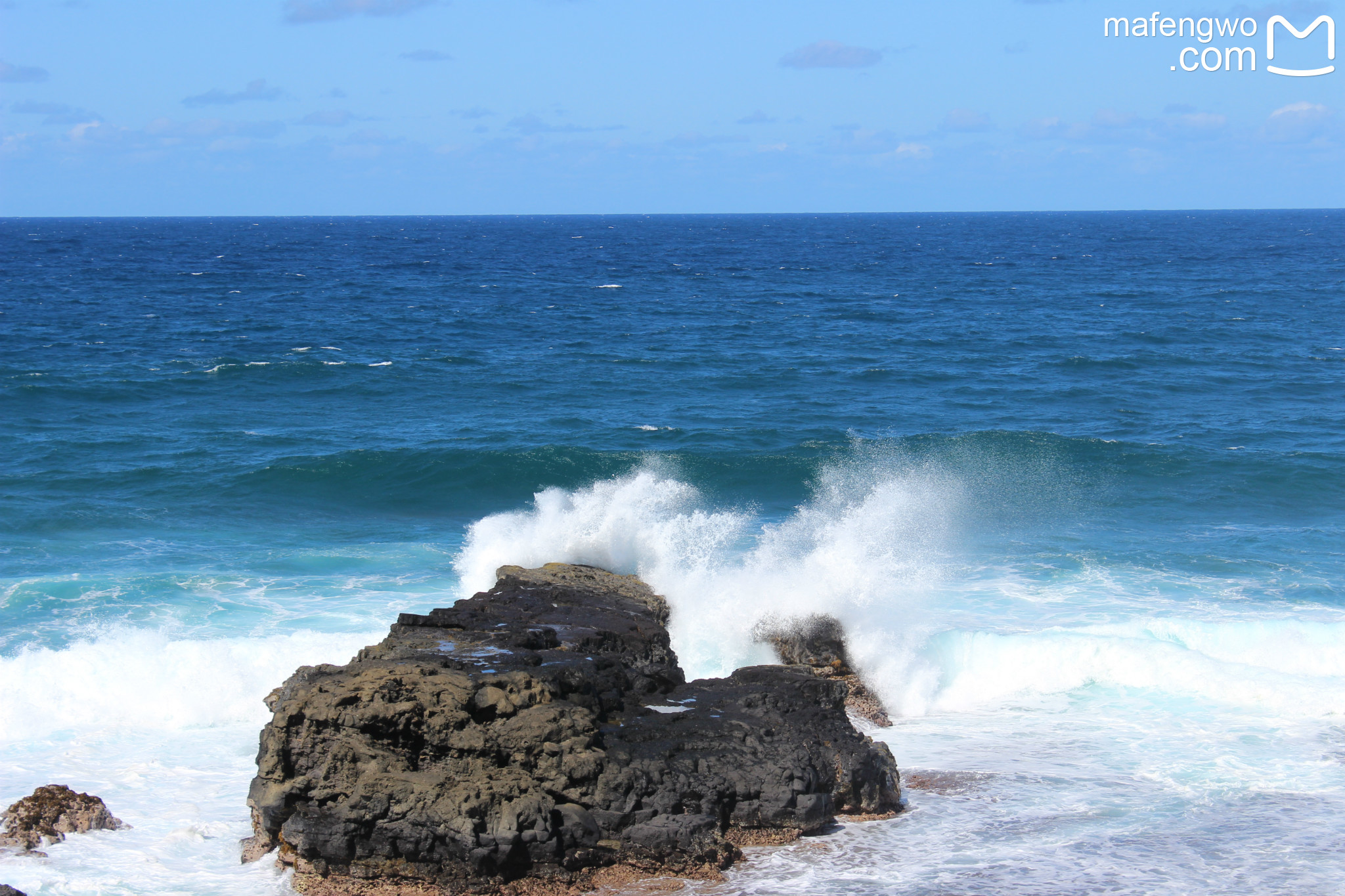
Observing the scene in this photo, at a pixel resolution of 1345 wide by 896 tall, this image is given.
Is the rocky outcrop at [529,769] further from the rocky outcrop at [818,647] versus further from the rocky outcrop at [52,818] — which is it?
the rocky outcrop at [818,647]

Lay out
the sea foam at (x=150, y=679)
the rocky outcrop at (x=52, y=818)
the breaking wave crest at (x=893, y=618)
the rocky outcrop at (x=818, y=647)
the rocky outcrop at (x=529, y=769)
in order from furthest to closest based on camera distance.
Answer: the breaking wave crest at (x=893, y=618) < the rocky outcrop at (x=818, y=647) < the sea foam at (x=150, y=679) < the rocky outcrop at (x=52, y=818) < the rocky outcrop at (x=529, y=769)

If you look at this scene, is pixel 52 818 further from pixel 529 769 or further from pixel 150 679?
pixel 529 769

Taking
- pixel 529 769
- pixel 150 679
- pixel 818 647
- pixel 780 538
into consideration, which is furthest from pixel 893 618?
pixel 150 679

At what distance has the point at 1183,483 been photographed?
2244 cm

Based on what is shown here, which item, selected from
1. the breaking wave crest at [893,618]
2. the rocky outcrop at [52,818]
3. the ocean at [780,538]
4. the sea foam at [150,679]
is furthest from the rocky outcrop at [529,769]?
the breaking wave crest at [893,618]

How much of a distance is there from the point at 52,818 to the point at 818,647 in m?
7.94

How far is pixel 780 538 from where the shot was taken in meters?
16.6

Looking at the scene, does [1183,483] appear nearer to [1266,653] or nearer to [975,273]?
[1266,653]

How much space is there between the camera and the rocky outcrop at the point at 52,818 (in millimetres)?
8977

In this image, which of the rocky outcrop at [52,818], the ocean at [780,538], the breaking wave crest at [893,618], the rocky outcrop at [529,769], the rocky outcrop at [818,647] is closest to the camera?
the rocky outcrop at [529,769]

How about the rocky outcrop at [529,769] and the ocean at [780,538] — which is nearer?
the rocky outcrop at [529,769]

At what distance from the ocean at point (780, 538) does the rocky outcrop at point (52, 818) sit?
0.16 m

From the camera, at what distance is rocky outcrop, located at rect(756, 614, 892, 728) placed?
12.7 m

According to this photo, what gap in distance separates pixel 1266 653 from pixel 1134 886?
22.9 ft
